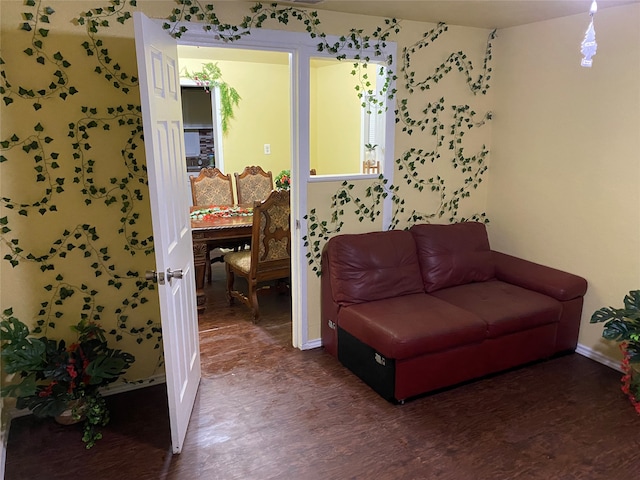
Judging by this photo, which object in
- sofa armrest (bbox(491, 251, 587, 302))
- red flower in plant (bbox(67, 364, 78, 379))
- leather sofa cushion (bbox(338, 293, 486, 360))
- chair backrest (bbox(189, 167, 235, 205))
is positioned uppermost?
chair backrest (bbox(189, 167, 235, 205))

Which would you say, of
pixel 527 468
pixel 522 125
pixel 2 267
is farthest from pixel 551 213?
pixel 2 267

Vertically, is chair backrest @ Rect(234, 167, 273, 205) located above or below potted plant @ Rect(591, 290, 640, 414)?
above

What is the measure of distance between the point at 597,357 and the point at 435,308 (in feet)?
3.98

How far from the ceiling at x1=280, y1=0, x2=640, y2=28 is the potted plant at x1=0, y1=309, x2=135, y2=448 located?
2153 mm

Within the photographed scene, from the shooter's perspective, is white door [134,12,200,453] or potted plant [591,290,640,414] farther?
A: potted plant [591,290,640,414]

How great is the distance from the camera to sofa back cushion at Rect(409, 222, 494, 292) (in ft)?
10.4

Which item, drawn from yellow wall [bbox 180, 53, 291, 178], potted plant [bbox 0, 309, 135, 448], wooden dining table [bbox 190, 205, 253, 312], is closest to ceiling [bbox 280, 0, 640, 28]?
wooden dining table [bbox 190, 205, 253, 312]

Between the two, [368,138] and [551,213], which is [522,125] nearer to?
[551,213]

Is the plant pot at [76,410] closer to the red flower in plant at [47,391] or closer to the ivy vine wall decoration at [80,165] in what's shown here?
the red flower in plant at [47,391]

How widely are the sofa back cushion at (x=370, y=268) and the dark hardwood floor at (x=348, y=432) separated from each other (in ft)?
1.76

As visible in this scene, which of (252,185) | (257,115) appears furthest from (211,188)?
(257,115)

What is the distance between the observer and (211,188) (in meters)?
4.78

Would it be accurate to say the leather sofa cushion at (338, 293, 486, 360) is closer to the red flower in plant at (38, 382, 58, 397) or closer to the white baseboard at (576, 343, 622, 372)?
the white baseboard at (576, 343, 622, 372)

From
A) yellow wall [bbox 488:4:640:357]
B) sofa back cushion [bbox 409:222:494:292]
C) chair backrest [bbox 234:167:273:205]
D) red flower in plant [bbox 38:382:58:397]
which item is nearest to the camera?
red flower in plant [bbox 38:382:58:397]
